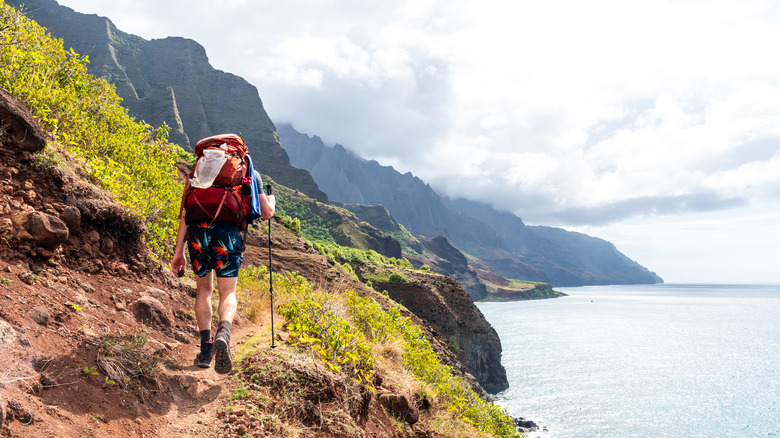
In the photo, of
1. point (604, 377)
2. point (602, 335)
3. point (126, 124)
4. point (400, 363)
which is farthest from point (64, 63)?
point (602, 335)

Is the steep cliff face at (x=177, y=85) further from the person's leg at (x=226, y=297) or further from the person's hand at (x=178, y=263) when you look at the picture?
the person's leg at (x=226, y=297)

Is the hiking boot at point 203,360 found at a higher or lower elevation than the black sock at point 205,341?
lower

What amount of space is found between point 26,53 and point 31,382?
18.2 feet

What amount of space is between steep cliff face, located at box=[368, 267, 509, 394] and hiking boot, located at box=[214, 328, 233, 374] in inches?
1334

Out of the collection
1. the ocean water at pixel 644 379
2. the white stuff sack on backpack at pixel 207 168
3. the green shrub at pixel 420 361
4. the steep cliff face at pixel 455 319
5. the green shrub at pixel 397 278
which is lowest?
the ocean water at pixel 644 379

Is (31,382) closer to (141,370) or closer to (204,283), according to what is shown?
(141,370)

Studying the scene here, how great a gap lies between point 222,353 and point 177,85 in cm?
17786

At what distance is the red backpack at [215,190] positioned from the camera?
394 cm

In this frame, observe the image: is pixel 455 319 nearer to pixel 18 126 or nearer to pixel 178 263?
pixel 178 263

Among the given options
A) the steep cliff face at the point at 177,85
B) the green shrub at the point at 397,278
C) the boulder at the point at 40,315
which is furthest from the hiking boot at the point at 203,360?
the steep cliff face at the point at 177,85

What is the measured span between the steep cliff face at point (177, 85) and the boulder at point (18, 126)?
126m

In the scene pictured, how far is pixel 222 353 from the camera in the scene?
3.90 meters

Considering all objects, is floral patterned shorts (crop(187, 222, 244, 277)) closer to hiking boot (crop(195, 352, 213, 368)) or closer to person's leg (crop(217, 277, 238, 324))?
person's leg (crop(217, 277, 238, 324))

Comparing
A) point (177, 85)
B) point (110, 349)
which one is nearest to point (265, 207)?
point (110, 349)
